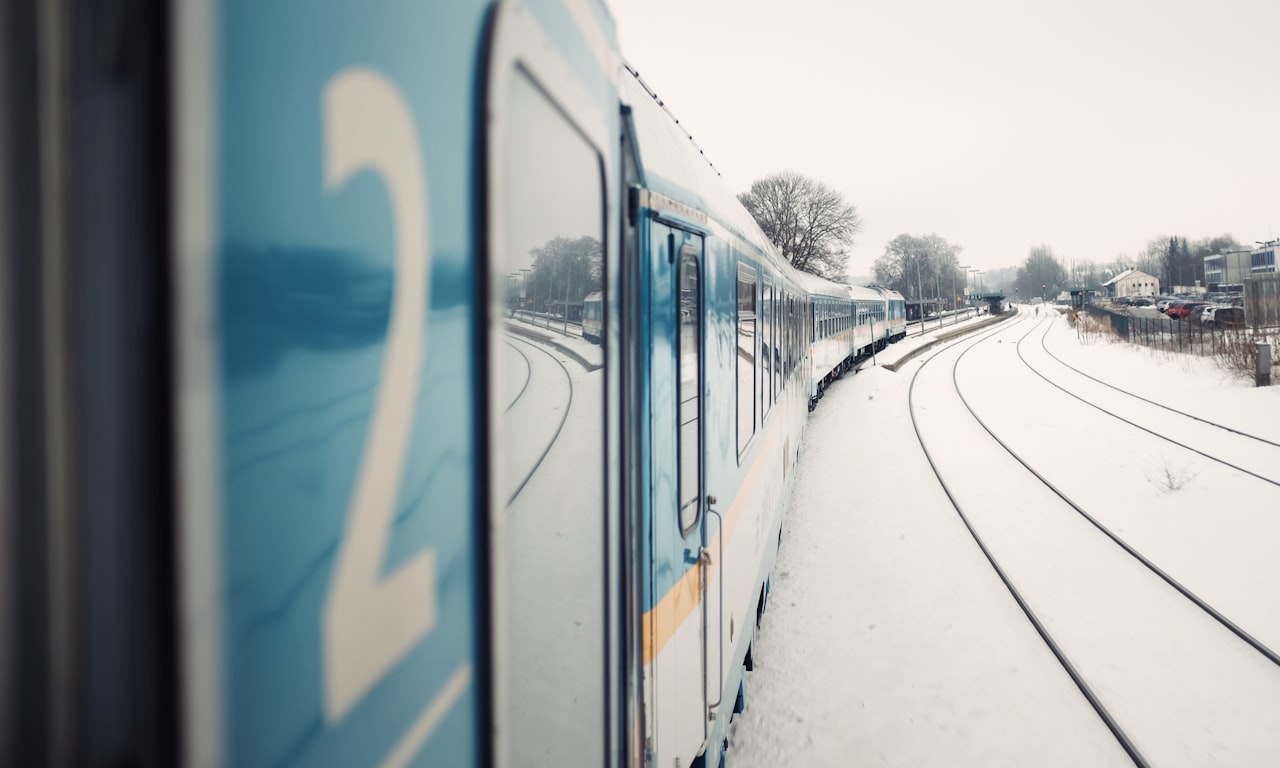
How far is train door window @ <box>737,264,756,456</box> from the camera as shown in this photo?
442 cm

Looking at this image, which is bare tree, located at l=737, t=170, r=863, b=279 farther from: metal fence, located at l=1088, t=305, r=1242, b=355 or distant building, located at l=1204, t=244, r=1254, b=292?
distant building, located at l=1204, t=244, r=1254, b=292

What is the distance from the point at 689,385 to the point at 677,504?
557 mm

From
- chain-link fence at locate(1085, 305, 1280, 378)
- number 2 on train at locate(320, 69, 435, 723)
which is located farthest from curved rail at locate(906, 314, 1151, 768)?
chain-link fence at locate(1085, 305, 1280, 378)

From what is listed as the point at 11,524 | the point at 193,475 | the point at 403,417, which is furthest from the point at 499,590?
the point at 11,524

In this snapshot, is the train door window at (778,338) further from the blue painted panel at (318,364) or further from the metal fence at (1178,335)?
the metal fence at (1178,335)

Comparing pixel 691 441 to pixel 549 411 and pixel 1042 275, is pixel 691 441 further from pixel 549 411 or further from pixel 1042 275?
pixel 1042 275

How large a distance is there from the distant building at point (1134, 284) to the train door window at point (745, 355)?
148 metres

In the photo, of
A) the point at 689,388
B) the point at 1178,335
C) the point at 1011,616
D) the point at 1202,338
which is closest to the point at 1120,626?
the point at 1011,616

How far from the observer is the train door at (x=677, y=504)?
261 centimetres

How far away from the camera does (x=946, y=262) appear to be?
364 ft

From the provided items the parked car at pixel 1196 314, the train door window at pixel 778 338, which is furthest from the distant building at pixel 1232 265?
the train door window at pixel 778 338

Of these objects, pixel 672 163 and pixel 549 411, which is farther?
pixel 672 163

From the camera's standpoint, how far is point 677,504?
2902 mm

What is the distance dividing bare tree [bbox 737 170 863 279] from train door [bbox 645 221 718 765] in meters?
54.9
